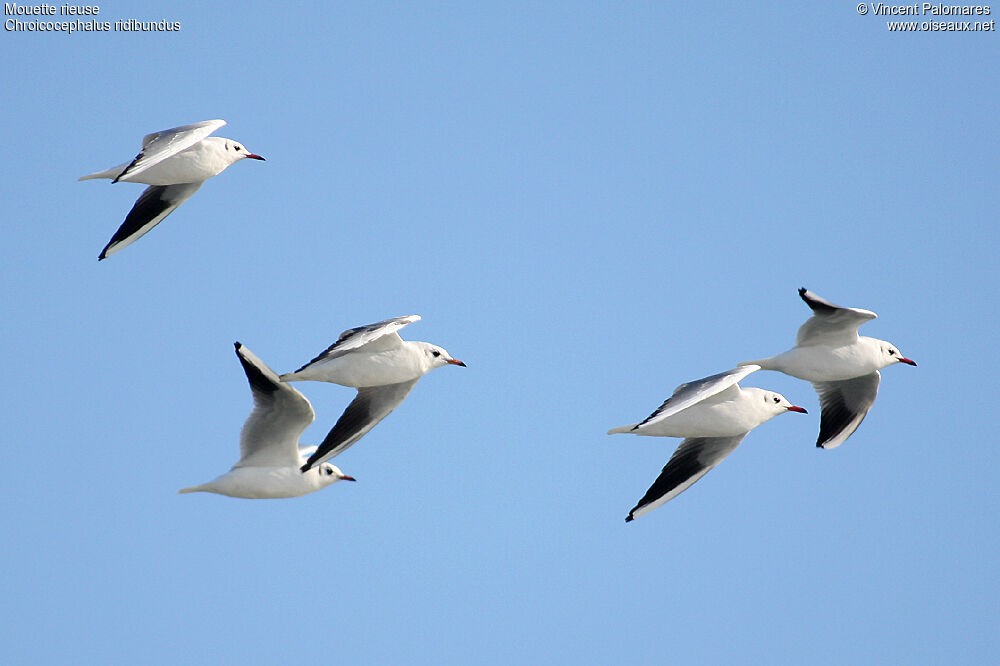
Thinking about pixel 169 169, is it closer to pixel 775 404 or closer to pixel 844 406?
pixel 775 404

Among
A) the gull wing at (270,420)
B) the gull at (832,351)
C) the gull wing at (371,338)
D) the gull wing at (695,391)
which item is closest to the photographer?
the gull wing at (695,391)

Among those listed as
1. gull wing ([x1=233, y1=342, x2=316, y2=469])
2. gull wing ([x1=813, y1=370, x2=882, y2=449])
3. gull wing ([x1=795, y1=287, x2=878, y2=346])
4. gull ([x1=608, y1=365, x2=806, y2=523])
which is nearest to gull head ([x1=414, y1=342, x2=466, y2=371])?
gull wing ([x1=233, y1=342, x2=316, y2=469])

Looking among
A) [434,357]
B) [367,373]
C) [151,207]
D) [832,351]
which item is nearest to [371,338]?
[367,373]

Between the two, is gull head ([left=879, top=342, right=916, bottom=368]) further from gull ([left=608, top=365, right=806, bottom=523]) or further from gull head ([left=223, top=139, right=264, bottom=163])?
gull head ([left=223, top=139, right=264, bottom=163])

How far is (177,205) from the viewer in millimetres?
15938

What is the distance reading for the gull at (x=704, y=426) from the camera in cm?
1384

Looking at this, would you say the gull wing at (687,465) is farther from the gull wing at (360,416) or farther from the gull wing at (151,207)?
the gull wing at (151,207)

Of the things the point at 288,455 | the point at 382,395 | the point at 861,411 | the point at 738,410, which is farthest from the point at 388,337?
the point at 861,411

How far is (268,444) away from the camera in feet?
48.2

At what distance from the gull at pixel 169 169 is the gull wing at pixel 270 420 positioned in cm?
216

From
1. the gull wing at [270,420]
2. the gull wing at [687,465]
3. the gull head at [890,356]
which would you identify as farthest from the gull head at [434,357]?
the gull head at [890,356]

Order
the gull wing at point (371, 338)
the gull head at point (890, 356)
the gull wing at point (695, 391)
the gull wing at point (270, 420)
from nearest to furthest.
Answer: the gull wing at point (695, 391), the gull wing at point (371, 338), the gull wing at point (270, 420), the gull head at point (890, 356)

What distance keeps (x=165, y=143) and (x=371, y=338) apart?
3065 millimetres

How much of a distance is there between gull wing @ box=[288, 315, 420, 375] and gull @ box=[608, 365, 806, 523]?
239cm
